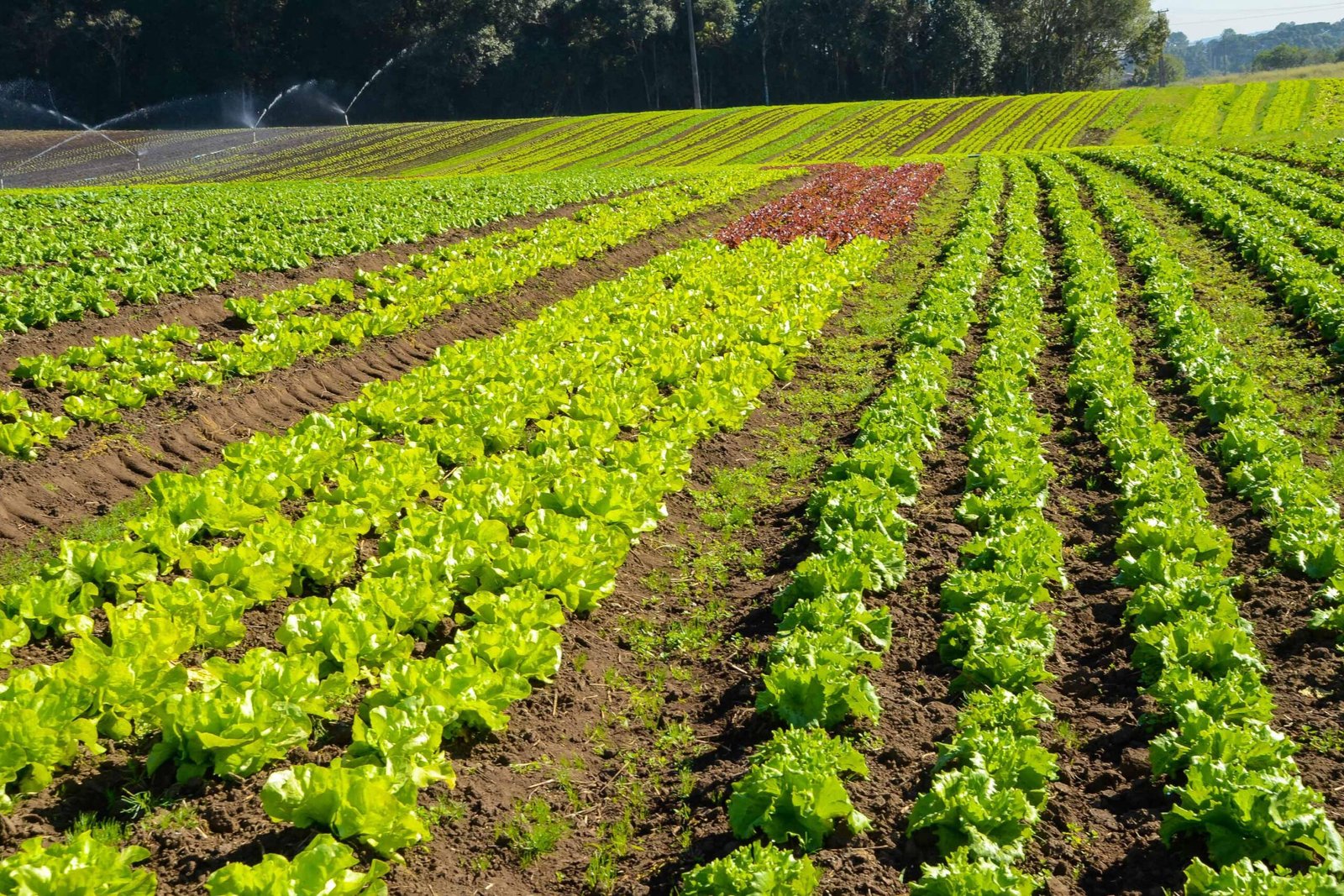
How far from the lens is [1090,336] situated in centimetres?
1317

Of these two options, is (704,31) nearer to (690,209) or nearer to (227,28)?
(227,28)

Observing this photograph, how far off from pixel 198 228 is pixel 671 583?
18469 millimetres

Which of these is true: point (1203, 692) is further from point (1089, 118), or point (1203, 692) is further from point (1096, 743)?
point (1089, 118)

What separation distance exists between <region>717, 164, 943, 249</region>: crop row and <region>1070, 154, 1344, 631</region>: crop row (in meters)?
8.51

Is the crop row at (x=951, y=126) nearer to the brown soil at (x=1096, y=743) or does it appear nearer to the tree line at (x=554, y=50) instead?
the tree line at (x=554, y=50)

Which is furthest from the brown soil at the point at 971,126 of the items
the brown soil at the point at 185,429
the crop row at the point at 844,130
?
the brown soil at the point at 185,429

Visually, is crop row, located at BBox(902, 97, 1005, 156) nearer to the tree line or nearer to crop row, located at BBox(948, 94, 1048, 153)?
crop row, located at BBox(948, 94, 1048, 153)

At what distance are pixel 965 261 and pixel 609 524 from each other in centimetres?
1343

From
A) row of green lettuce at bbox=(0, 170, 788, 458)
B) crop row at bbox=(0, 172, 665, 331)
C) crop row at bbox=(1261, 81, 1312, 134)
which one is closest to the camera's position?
row of green lettuce at bbox=(0, 170, 788, 458)

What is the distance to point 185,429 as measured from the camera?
35.3 feet

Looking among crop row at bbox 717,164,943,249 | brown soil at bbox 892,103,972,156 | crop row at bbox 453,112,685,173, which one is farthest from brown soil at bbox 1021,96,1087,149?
crop row at bbox 453,112,685,173

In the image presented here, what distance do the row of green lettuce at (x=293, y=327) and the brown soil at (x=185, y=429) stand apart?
22 centimetres

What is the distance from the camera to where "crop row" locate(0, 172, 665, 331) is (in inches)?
612

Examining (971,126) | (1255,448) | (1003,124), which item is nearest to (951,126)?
(971,126)
